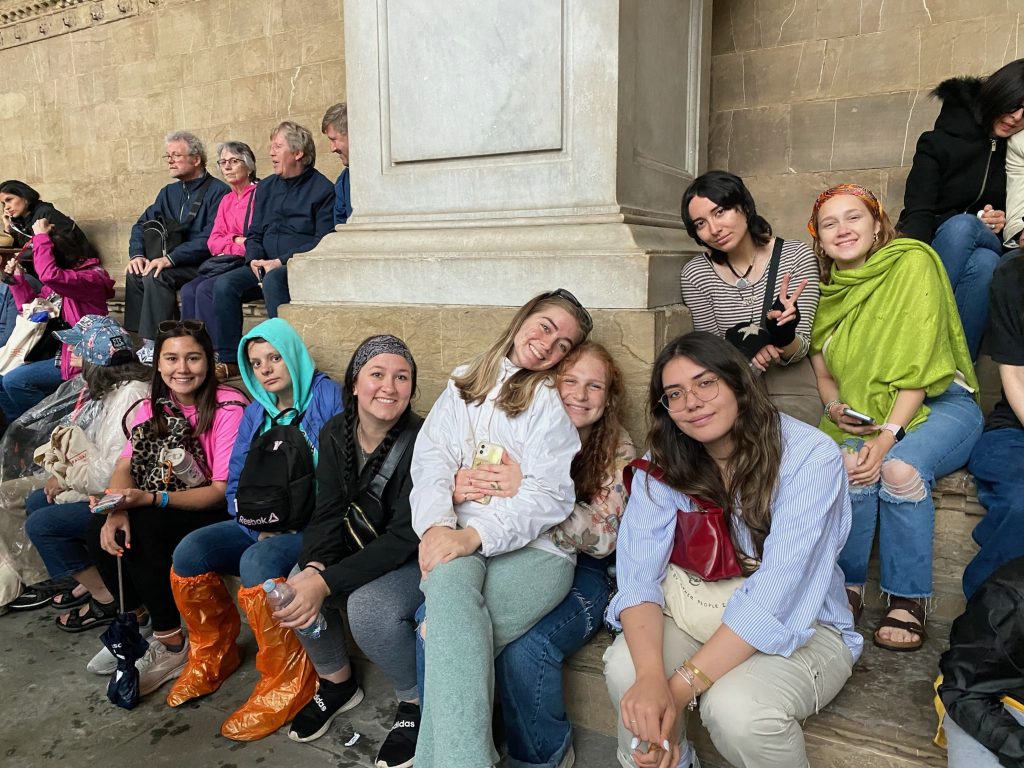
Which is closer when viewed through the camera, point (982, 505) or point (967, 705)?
point (967, 705)

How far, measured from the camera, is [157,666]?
292 cm

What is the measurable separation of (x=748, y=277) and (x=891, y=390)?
649 mm

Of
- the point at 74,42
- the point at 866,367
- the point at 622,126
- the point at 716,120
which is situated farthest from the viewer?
the point at 74,42

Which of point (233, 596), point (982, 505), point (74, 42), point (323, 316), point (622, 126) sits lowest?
point (233, 596)

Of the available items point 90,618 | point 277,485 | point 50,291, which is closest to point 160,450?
point 277,485

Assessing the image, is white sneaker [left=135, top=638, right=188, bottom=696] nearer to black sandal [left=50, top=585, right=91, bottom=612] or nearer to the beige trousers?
black sandal [left=50, top=585, right=91, bottom=612]

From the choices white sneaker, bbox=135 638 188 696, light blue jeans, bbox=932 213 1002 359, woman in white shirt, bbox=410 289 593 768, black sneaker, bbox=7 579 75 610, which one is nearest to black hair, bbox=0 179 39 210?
black sneaker, bbox=7 579 75 610

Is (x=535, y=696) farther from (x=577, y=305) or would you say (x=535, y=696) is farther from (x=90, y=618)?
(x=90, y=618)

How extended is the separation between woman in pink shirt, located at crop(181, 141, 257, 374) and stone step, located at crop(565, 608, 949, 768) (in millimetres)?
3607

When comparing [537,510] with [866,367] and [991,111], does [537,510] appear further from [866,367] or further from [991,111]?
[991,111]

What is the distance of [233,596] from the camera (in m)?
3.24

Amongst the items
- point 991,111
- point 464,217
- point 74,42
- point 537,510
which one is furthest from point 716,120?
point 74,42

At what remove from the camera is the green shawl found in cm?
247

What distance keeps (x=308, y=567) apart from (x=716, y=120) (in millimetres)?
3467
